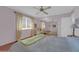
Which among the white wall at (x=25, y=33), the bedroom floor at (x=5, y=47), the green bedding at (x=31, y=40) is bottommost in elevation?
the bedroom floor at (x=5, y=47)

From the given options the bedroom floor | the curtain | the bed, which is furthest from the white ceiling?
the bedroom floor

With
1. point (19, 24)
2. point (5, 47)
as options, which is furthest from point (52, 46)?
point (5, 47)

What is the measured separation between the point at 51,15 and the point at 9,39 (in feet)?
2.75

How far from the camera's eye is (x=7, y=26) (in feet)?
6.23

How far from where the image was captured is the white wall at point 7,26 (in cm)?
185

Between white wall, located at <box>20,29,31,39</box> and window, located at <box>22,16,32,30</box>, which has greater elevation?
window, located at <box>22,16,32,30</box>

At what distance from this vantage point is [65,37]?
76.1 inches

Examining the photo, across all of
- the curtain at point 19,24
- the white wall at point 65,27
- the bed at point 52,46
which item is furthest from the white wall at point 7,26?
the white wall at point 65,27

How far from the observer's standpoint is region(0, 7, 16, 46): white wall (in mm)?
1848

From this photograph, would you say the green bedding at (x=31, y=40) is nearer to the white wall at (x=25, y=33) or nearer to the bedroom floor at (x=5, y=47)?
the white wall at (x=25, y=33)

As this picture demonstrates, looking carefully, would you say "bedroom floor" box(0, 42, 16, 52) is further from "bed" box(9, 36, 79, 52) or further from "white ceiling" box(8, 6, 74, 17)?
"white ceiling" box(8, 6, 74, 17)

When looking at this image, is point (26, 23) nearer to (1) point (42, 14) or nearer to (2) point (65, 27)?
(1) point (42, 14)

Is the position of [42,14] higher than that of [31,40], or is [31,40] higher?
[42,14]
